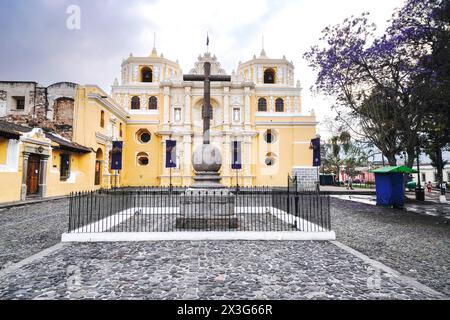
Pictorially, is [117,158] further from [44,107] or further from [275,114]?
[275,114]

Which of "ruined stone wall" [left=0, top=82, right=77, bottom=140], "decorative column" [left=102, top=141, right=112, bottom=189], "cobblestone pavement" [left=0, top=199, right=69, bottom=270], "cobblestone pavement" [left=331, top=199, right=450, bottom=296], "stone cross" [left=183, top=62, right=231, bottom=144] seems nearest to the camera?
"cobblestone pavement" [left=331, top=199, right=450, bottom=296]

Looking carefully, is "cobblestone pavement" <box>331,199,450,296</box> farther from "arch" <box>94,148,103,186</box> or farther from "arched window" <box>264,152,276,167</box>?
"arched window" <box>264,152,276,167</box>

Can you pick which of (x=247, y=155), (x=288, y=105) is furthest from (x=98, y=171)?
(x=288, y=105)

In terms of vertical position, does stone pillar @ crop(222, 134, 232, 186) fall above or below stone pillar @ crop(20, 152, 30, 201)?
above

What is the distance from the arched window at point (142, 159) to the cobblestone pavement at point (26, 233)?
19044 mm

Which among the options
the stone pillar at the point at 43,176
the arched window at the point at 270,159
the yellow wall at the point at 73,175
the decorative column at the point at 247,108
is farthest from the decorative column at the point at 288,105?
the stone pillar at the point at 43,176

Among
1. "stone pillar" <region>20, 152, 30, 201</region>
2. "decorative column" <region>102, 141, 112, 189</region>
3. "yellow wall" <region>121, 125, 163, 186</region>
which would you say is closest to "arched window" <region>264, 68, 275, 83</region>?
"yellow wall" <region>121, 125, 163, 186</region>

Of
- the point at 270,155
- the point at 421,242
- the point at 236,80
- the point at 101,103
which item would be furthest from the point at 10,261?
the point at 236,80

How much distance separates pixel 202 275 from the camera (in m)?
3.66

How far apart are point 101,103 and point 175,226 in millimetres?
18116

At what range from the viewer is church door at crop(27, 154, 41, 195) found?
47.5ft

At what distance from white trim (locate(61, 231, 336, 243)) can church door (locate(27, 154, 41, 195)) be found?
470 inches

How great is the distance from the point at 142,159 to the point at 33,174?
14.4 m
